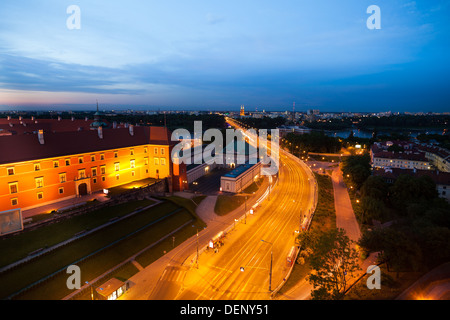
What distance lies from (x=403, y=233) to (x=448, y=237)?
4568 millimetres

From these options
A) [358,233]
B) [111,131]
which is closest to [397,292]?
[358,233]

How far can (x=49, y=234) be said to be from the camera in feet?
114

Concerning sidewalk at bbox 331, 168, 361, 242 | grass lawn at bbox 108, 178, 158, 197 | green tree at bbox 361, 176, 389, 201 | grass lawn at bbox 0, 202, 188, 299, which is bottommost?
sidewalk at bbox 331, 168, 361, 242

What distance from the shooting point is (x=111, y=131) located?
5678cm

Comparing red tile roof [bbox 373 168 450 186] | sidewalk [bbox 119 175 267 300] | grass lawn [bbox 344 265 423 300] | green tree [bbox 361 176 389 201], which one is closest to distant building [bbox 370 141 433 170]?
red tile roof [bbox 373 168 450 186]

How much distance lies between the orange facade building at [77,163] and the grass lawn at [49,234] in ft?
29.4

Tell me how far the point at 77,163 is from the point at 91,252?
21.0 m

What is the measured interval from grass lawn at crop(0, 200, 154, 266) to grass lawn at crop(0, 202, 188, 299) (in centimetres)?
175

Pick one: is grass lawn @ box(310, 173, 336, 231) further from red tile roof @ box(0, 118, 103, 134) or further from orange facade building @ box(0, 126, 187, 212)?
red tile roof @ box(0, 118, 103, 134)

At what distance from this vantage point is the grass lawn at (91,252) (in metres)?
27.6

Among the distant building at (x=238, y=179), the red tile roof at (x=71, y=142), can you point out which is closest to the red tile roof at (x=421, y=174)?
the distant building at (x=238, y=179)

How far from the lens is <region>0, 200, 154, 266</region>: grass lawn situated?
30.7 m

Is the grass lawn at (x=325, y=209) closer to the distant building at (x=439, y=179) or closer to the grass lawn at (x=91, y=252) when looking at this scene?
the distant building at (x=439, y=179)

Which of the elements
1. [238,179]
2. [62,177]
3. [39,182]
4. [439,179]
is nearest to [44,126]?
[62,177]
